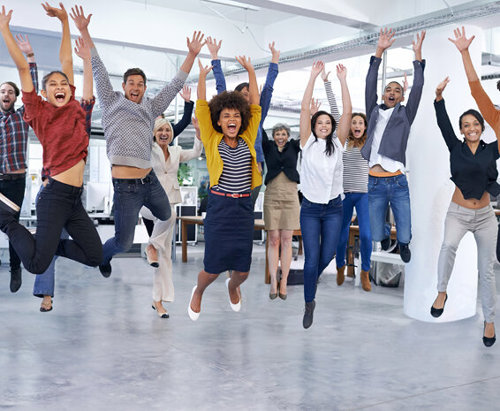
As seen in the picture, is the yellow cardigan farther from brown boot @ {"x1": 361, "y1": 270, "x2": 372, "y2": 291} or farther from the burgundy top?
brown boot @ {"x1": 361, "y1": 270, "x2": 372, "y2": 291}

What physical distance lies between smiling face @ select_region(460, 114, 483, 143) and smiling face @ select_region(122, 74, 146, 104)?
234 centimetres

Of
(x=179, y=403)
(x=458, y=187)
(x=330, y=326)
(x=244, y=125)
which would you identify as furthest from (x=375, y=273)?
(x=179, y=403)

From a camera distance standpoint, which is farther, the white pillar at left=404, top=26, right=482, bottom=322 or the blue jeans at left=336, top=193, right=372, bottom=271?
the blue jeans at left=336, top=193, right=372, bottom=271

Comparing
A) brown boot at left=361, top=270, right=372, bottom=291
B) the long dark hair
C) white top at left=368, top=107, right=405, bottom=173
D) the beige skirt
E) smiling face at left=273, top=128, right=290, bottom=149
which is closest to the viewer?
the long dark hair

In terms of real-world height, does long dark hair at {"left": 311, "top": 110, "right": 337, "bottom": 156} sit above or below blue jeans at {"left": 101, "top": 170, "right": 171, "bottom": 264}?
above

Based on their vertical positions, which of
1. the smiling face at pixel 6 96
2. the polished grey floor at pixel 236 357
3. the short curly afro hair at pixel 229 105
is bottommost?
the polished grey floor at pixel 236 357

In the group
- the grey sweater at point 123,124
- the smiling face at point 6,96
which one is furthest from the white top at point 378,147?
the smiling face at point 6,96

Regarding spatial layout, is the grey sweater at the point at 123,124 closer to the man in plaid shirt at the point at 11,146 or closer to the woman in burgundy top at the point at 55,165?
the woman in burgundy top at the point at 55,165

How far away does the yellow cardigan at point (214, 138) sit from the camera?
4074mm

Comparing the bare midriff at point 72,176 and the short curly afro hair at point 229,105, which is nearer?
the bare midriff at point 72,176

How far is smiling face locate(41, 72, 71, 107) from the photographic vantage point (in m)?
3.87

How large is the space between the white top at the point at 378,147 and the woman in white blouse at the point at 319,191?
20.8 inches

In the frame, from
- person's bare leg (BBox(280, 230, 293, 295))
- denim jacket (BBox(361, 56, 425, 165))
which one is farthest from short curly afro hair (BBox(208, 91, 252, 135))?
person's bare leg (BBox(280, 230, 293, 295))

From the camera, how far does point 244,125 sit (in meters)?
4.17
